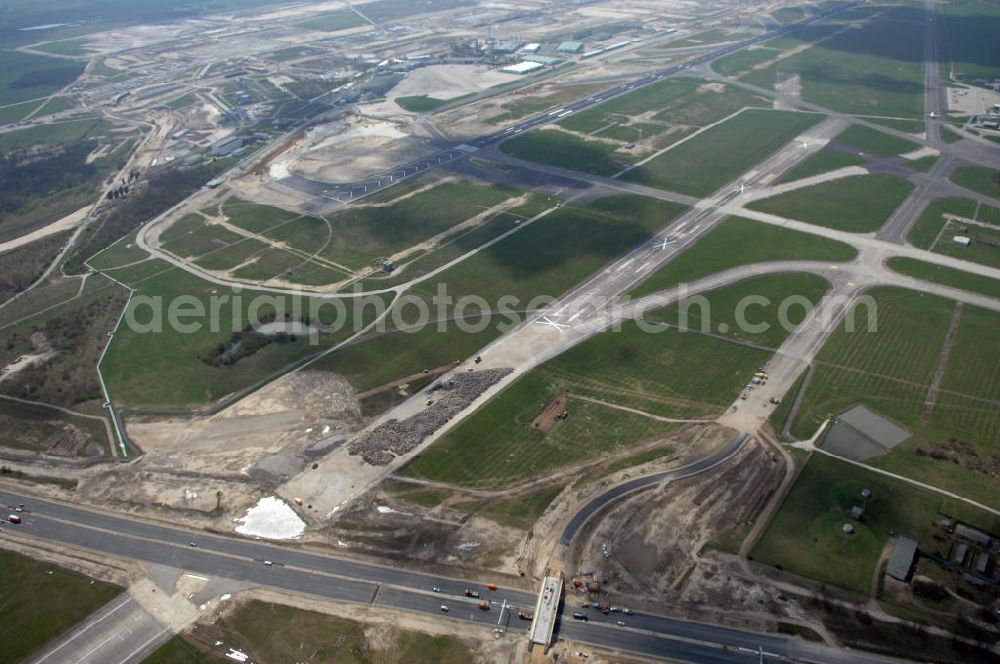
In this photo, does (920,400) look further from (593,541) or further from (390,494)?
(390,494)

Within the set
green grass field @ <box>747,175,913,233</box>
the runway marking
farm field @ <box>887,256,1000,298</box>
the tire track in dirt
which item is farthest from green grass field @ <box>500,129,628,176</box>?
the tire track in dirt

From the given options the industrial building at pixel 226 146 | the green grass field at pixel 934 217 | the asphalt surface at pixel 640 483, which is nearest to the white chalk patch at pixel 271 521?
the asphalt surface at pixel 640 483

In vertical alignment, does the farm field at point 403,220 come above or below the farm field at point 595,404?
above

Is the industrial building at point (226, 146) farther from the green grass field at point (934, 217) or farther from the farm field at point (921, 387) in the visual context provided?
the green grass field at point (934, 217)

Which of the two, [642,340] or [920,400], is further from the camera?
[642,340]

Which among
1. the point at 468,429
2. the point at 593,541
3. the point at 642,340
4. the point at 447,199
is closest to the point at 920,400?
the point at 642,340

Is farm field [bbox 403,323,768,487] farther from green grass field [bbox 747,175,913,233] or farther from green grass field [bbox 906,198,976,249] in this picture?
green grass field [bbox 906,198,976,249]

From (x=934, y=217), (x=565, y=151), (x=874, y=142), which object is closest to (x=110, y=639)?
(x=565, y=151)

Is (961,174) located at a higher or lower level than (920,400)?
→ higher
